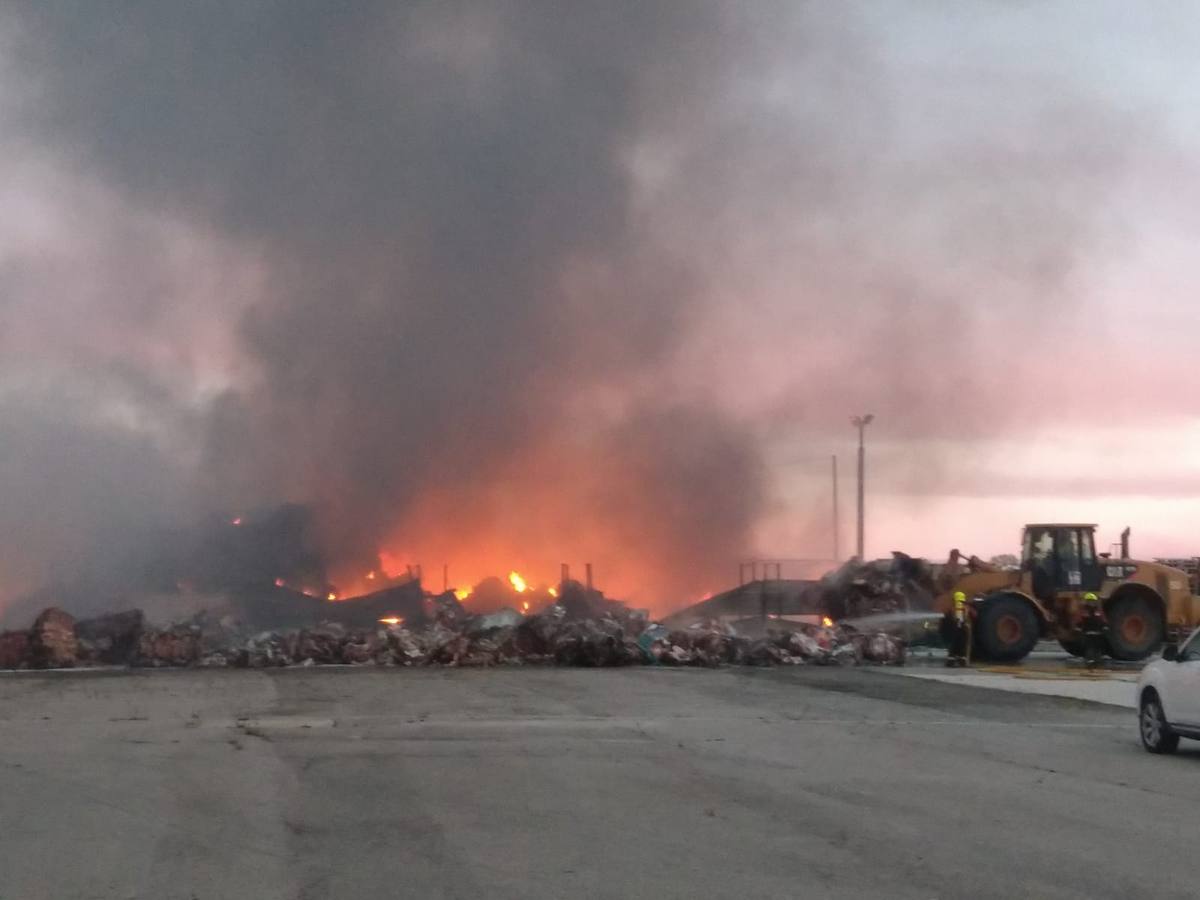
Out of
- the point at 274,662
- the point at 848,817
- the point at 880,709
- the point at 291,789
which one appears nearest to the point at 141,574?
the point at 274,662

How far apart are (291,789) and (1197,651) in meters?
8.20

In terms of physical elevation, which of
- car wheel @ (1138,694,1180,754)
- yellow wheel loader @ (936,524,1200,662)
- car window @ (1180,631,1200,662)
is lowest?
car wheel @ (1138,694,1180,754)

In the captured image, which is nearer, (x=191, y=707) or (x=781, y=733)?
(x=781, y=733)

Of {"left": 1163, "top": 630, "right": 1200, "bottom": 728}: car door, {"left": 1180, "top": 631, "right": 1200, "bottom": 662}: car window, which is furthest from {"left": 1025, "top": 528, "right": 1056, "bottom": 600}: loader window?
{"left": 1180, "top": 631, "right": 1200, "bottom": 662}: car window

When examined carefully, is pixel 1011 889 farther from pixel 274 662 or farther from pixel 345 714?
pixel 274 662

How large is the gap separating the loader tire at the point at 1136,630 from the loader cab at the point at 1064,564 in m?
0.81

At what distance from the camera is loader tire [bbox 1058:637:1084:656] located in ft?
92.3

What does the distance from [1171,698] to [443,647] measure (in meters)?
17.9

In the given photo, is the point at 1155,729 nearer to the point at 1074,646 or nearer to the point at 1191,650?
the point at 1191,650

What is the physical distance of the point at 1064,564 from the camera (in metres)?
28.0

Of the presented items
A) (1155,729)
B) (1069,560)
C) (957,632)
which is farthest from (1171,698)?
(1069,560)

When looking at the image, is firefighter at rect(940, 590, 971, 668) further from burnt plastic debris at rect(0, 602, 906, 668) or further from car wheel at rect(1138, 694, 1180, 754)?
car wheel at rect(1138, 694, 1180, 754)

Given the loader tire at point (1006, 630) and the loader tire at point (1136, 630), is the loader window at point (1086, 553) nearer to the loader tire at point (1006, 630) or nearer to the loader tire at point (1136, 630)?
the loader tire at point (1136, 630)

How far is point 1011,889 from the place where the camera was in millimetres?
6848
